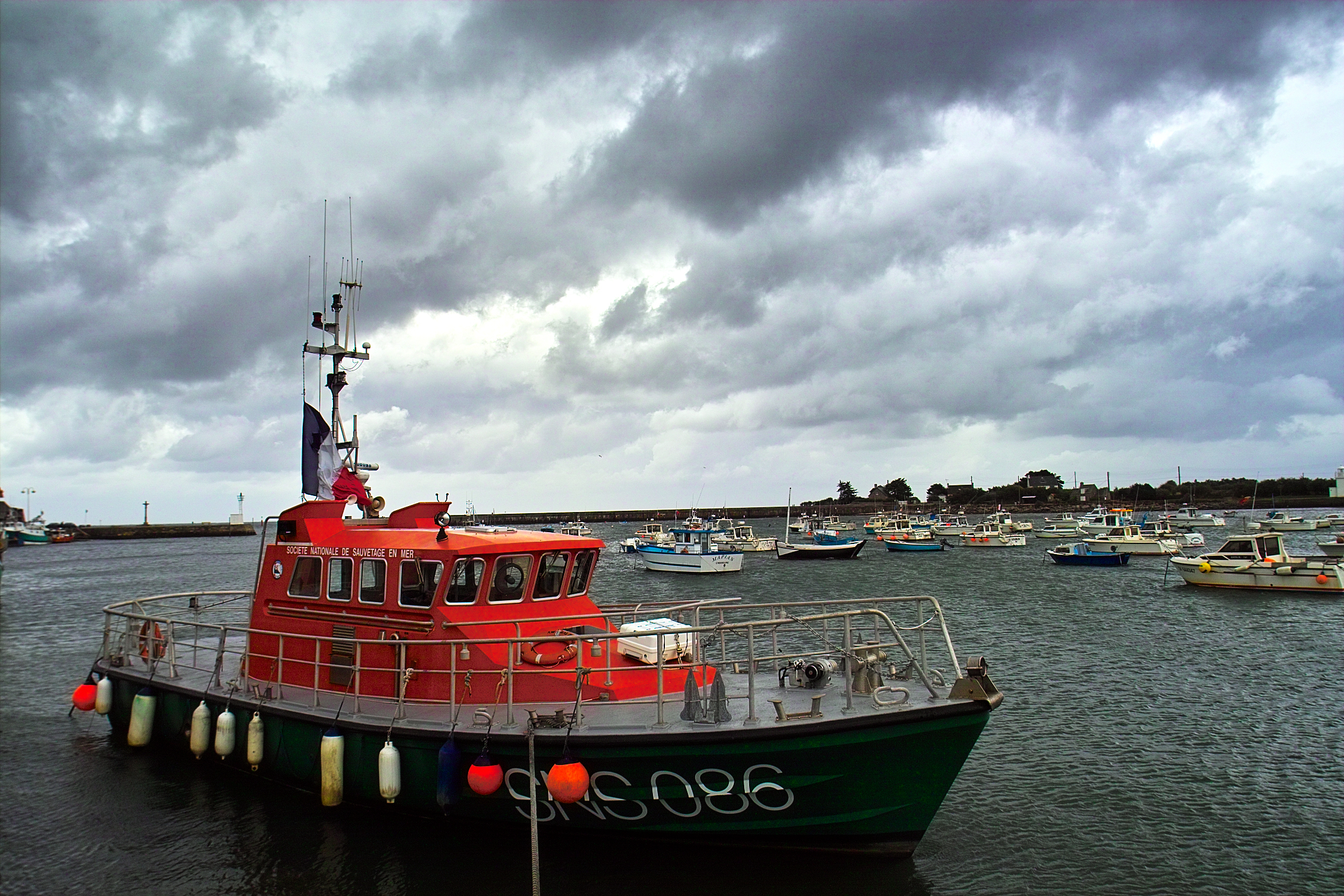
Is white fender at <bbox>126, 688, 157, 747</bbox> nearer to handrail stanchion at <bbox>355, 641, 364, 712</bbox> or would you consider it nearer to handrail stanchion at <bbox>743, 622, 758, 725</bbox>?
handrail stanchion at <bbox>355, 641, 364, 712</bbox>

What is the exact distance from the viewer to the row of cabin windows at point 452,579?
8836 mm

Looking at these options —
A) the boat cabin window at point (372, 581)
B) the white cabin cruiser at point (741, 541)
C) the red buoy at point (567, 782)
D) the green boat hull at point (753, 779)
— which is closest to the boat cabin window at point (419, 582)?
the boat cabin window at point (372, 581)

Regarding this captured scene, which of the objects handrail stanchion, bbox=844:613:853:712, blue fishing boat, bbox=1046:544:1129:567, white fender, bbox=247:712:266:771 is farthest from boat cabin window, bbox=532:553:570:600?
blue fishing boat, bbox=1046:544:1129:567

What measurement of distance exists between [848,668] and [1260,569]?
34835mm

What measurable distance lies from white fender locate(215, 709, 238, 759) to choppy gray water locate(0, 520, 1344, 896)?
85cm

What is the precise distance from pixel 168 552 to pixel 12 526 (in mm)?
39049

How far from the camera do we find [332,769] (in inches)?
339

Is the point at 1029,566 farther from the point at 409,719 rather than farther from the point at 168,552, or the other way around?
the point at 168,552

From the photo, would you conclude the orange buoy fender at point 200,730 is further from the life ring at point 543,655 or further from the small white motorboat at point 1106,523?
the small white motorboat at point 1106,523

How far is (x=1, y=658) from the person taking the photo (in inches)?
877

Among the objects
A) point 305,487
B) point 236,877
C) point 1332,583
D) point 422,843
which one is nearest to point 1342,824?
point 422,843

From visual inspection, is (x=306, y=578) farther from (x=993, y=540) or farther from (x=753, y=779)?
(x=993, y=540)

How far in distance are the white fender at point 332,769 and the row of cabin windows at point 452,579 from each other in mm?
1531

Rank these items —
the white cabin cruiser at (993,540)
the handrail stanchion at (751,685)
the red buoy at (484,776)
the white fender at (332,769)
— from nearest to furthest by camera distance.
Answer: the handrail stanchion at (751,685) < the red buoy at (484,776) < the white fender at (332,769) < the white cabin cruiser at (993,540)
